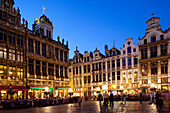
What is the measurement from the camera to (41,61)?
126ft

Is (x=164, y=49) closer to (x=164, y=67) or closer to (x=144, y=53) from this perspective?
(x=164, y=67)

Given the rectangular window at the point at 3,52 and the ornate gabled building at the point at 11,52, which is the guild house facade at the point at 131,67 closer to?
the ornate gabled building at the point at 11,52

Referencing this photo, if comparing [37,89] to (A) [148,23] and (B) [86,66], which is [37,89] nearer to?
(B) [86,66]

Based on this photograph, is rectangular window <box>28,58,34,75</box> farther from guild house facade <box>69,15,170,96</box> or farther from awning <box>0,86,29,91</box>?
guild house facade <box>69,15,170,96</box>

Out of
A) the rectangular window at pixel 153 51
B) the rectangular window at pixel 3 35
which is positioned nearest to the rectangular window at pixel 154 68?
the rectangular window at pixel 153 51

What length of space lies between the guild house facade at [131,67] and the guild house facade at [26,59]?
10.6 m

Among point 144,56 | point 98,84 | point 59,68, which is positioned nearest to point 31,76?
point 59,68

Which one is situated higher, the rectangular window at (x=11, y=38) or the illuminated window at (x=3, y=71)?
the rectangular window at (x=11, y=38)

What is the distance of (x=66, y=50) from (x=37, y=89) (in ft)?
46.7

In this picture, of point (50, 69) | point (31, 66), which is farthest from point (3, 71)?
point (50, 69)

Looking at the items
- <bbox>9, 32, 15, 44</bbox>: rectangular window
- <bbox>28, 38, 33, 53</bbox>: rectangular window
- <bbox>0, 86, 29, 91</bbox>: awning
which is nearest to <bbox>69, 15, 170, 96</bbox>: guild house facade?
<bbox>28, 38, 33, 53</bbox>: rectangular window

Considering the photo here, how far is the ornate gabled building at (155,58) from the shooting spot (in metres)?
40.1

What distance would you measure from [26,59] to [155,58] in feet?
89.7

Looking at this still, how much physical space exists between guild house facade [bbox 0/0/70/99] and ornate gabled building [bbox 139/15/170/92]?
62.1 feet
